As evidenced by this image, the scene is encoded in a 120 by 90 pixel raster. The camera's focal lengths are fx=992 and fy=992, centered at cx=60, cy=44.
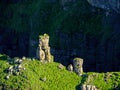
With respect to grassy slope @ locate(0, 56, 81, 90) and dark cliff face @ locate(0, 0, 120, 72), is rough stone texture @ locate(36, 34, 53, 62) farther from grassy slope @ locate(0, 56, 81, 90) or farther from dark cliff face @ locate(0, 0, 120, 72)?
dark cliff face @ locate(0, 0, 120, 72)

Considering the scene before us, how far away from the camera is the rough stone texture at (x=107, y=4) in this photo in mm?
130875

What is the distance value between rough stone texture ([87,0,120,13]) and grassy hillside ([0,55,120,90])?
19840mm

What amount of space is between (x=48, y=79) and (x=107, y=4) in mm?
25349

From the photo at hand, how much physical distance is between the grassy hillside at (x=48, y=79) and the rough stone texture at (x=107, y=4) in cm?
1984

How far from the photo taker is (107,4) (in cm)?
13425

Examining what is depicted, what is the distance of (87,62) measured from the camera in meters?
136

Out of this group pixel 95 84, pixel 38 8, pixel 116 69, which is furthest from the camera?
pixel 38 8

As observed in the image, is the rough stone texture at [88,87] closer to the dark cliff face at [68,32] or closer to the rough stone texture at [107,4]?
the dark cliff face at [68,32]

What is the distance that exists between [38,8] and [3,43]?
8.27 metres

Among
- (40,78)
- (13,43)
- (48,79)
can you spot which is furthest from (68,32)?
(40,78)

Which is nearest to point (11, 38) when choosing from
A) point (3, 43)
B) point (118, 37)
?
point (3, 43)

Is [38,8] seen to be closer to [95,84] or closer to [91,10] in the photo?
[91,10]

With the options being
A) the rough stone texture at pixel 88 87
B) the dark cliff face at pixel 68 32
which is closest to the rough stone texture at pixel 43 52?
the rough stone texture at pixel 88 87

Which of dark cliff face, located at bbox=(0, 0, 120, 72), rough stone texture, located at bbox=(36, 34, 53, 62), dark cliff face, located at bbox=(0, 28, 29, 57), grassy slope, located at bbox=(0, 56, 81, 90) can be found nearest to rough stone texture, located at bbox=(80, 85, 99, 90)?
grassy slope, located at bbox=(0, 56, 81, 90)
